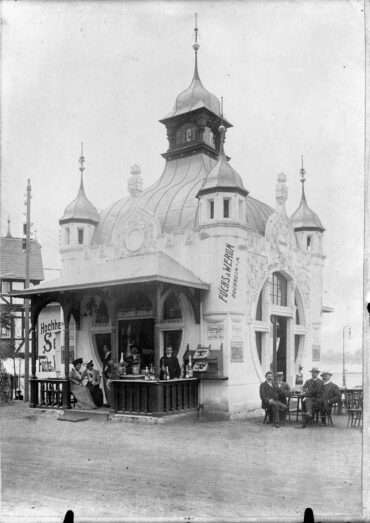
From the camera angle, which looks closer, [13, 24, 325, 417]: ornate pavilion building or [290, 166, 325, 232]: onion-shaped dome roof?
[13, 24, 325, 417]: ornate pavilion building

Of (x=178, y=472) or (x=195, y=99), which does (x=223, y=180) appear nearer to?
(x=195, y=99)

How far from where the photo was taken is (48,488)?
6.54 metres

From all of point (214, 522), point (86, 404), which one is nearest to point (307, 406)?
point (86, 404)

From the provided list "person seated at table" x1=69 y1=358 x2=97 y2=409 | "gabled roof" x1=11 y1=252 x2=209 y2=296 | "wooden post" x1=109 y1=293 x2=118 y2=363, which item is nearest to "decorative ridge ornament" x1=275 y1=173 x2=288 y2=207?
"gabled roof" x1=11 y1=252 x2=209 y2=296

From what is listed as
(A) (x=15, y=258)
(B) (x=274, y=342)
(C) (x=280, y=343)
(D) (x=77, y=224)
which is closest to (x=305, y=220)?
(C) (x=280, y=343)

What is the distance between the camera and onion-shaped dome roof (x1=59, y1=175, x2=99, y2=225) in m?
16.0

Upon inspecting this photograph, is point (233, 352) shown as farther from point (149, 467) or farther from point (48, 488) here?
point (48, 488)

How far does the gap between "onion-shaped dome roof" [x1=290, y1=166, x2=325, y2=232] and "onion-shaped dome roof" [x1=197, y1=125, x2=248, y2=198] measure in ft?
13.0

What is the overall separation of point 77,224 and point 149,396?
639 centimetres

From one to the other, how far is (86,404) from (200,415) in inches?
109

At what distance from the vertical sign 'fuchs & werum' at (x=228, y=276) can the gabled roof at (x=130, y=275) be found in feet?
1.37

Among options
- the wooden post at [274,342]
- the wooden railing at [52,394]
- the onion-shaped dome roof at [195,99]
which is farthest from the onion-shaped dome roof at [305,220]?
the wooden railing at [52,394]

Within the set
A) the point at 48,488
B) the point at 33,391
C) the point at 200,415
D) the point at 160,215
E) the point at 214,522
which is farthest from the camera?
the point at 160,215

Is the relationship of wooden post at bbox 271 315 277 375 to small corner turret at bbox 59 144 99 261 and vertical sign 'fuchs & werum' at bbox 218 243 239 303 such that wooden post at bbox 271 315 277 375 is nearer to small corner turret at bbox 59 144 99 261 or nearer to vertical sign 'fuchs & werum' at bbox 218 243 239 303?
vertical sign 'fuchs & werum' at bbox 218 243 239 303
